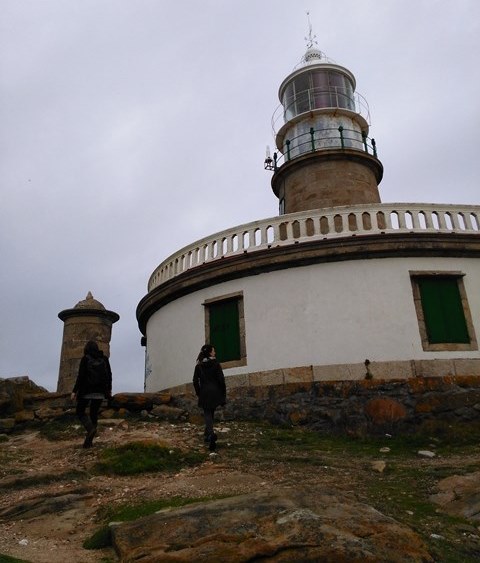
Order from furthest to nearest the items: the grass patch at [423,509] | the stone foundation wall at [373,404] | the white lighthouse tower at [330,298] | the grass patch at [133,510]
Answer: the white lighthouse tower at [330,298] → the stone foundation wall at [373,404] → the grass patch at [133,510] → the grass patch at [423,509]

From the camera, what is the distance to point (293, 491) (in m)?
5.16

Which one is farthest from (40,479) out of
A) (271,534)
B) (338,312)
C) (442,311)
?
(442,311)

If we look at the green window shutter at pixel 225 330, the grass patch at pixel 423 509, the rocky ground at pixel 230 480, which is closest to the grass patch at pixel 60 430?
the rocky ground at pixel 230 480

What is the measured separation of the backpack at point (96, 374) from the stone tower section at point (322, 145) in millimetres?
9699

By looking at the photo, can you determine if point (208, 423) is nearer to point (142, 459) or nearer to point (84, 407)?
point (142, 459)

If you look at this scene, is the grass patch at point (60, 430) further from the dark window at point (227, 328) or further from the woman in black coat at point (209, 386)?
the dark window at point (227, 328)

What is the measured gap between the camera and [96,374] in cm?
847

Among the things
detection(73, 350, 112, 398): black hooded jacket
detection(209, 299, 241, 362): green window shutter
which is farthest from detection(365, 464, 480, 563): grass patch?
detection(209, 299, 241, 362): green window shutter

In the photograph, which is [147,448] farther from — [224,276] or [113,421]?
[224,276]

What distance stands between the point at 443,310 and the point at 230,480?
661cm

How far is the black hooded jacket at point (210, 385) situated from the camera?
8.56 m

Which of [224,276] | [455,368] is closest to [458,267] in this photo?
[455,368]

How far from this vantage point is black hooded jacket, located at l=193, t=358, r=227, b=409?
8562 millimetres

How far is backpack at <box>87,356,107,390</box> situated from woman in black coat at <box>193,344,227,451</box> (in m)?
1.44
